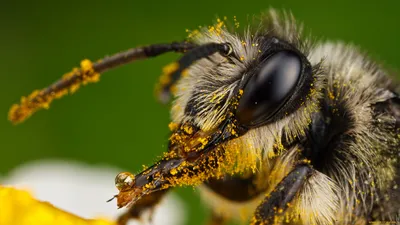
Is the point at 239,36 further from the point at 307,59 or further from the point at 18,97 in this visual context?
the point at 18,97

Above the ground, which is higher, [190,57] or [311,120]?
[190,57]

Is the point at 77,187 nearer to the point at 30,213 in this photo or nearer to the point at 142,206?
the point at 142,206

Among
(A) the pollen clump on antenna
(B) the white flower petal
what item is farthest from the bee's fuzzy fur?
(B) the white flower petal

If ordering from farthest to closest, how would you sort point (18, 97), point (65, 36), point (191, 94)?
point (65, 36) → point (18, 97) → point (191, 94)

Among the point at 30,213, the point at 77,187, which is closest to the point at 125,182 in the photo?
the point at 30,213

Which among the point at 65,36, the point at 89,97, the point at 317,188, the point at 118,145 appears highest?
the point at 65,36

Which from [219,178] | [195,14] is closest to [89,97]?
[195,14]

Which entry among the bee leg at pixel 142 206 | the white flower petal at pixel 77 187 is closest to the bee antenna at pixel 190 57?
the bee leg at pixel 142 206
